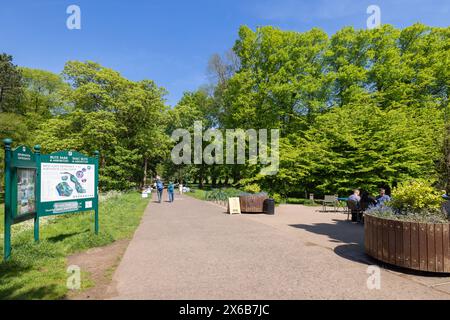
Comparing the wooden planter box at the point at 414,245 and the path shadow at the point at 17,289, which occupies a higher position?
the wooden planter box at the point at 414,245

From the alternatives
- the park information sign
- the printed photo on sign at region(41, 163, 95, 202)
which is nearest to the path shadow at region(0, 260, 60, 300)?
the printed photo on sign at region(41, 163, 95, 202)

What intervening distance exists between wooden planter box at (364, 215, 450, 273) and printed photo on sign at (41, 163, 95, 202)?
24.7ft

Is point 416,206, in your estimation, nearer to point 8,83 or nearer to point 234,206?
point 234,206

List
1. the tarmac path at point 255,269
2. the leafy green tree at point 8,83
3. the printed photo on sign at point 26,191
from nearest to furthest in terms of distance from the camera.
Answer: the tarmac path at point 255,269, the printed photo on sign at point 26,191, the leafy green tree at point 8,83

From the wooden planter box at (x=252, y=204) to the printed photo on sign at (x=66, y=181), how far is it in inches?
306

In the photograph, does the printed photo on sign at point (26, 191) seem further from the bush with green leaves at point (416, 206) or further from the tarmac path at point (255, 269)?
the bush with green leaves at point (416, 206)

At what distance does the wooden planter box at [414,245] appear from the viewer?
4.98 m

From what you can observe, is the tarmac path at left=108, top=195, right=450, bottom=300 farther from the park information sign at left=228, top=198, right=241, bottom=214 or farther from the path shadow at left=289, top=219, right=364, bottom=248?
the park information sign at left=228, top=198, right=241, bottom=214

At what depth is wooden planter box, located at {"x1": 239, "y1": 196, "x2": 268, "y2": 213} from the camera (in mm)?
14523

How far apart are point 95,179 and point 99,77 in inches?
979

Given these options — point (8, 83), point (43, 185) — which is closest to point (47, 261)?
point (43, 185)

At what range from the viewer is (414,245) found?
16.9ft

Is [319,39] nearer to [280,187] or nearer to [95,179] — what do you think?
[280,187]

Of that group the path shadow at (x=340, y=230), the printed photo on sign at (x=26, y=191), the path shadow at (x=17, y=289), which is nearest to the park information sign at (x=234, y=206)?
the path shadow at (x=340, y=230)
